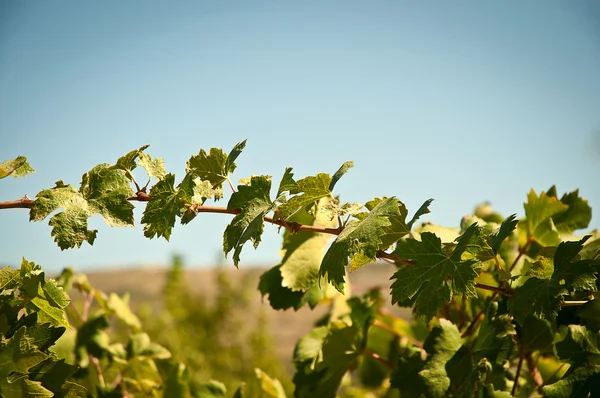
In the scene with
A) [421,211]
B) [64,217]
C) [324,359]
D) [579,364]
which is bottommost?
[324,359]

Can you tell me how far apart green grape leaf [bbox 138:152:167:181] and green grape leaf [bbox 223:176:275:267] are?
0.52 ft

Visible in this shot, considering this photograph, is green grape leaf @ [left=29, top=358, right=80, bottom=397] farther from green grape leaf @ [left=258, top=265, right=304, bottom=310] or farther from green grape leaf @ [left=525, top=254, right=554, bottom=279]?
green grape leaf @ [left=525, top=254, right=554, bottom=279]

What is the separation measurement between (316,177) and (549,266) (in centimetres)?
49

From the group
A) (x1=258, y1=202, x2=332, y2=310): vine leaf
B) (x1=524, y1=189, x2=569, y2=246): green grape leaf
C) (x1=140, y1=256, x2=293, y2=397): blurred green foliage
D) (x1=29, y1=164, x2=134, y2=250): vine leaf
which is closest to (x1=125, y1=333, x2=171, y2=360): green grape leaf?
(x1=258, y1=202, x2=332, y2=310): vine leaf

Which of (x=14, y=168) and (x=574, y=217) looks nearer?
(x=14, y=168)

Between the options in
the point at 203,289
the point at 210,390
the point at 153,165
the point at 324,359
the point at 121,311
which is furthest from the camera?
the point at 203,289

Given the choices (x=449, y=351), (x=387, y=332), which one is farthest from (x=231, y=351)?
(x=449, y=351)

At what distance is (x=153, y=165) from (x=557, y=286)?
0.79m

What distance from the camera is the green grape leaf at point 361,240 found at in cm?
102

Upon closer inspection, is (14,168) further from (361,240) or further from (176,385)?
(176,385)

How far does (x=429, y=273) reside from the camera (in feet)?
3.70

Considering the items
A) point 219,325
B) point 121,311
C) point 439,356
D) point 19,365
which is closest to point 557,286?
point 439,356

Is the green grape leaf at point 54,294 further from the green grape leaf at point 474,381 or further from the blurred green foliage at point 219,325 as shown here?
the blurred green foliage at point 219,325

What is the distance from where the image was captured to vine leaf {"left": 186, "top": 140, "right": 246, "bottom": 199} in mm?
1233
